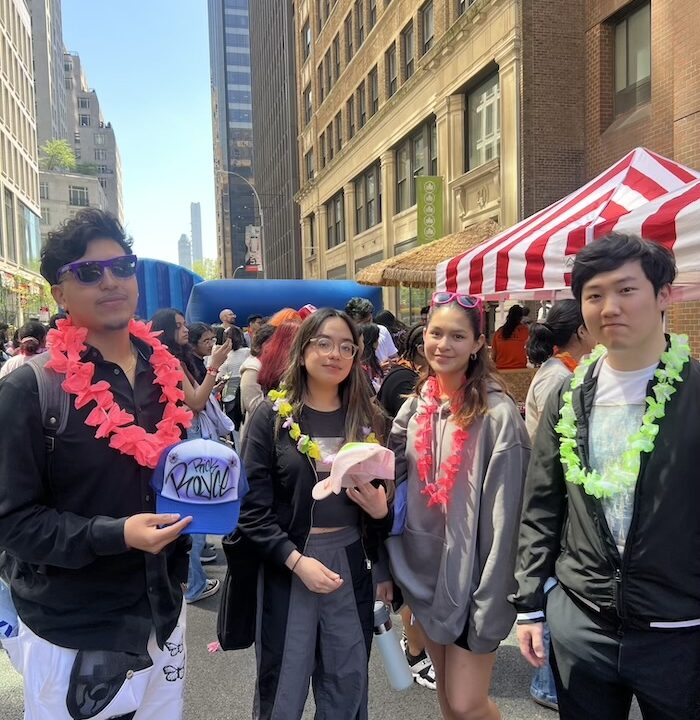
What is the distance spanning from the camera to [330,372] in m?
2.33

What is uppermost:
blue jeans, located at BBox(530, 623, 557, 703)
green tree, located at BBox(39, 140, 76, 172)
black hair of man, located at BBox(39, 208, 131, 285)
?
green tree, located at BBox(39, 140, 76, 172)

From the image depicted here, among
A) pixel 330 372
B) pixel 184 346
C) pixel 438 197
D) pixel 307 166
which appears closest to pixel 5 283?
pixel 307 166

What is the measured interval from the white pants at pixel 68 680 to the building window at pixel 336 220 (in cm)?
2581

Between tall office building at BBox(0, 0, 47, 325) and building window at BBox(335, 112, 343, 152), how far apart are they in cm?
2403

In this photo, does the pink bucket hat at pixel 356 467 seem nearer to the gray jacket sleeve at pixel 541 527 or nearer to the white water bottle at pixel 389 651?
the gray jacket sleeve at pixel 541 527

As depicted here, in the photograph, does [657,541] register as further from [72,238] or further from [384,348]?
[384,348]

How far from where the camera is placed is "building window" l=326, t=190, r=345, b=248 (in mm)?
27047

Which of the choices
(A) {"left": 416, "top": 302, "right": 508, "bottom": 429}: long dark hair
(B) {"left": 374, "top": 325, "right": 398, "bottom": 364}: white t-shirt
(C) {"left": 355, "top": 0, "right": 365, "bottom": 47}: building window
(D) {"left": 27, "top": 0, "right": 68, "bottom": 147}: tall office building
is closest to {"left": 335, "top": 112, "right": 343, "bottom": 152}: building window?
(C) {"left": 355, "top": 0, "right": 365, "bottom": 47}: building window

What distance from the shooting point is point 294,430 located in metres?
2.26

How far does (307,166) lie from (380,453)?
1312 inches

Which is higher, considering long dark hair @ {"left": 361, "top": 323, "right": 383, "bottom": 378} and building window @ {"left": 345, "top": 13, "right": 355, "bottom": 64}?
building window @ {"left": 345, "top": 13, "right": 355, "bottom": 64}

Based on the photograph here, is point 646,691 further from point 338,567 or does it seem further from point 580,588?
point 338,567

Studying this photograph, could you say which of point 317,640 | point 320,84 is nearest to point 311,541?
point 317,640

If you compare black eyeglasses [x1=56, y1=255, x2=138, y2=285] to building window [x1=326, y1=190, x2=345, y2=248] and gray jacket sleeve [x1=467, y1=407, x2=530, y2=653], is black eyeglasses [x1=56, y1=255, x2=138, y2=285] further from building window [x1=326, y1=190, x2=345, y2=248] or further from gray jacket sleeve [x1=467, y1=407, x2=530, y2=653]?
building window [x1=326, y1=190, x2=345, y2=248]
